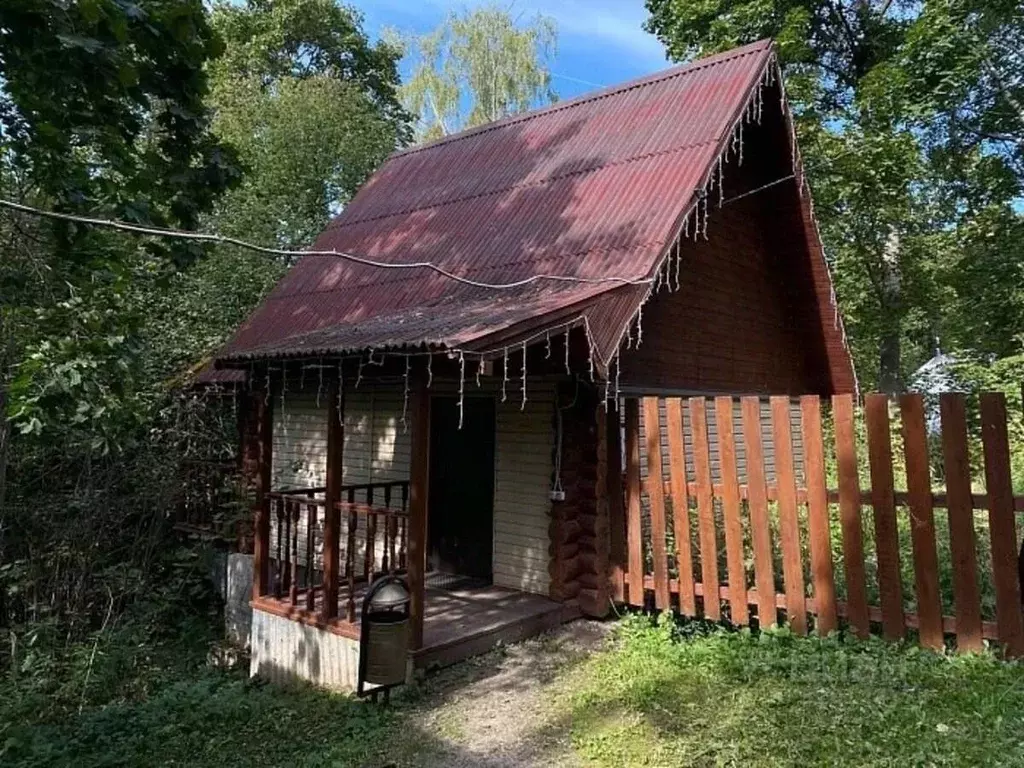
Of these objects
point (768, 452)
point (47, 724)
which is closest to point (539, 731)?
point (47, 724)

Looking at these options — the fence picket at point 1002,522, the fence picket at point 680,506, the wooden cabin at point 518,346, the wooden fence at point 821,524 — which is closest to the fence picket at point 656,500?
the wooden fence at point 821,524

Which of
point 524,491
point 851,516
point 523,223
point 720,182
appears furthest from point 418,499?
point 720,182

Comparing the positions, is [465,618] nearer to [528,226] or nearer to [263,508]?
[263,508]

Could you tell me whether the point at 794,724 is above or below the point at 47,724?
above

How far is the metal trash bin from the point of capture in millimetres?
5344

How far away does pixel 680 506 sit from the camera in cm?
614

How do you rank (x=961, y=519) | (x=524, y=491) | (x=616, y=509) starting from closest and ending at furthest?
(x=961, y=519) → (x=616, y=509) → (x=524, y=491)

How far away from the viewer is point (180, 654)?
8.30m

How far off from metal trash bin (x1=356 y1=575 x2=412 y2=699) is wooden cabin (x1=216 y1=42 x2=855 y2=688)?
17cm

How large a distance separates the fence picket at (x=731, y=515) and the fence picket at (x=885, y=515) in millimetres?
955

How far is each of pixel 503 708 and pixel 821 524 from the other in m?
2.57

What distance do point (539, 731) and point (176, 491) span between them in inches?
246

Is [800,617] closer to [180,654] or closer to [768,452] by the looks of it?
[768,452]

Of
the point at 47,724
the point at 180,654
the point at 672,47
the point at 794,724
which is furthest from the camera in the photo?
the point at 672,47
